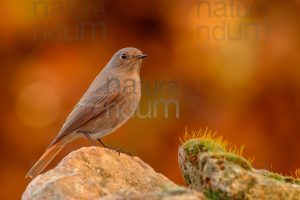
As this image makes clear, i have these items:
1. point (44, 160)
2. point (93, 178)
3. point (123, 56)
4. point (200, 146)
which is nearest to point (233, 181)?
point (200, 146)

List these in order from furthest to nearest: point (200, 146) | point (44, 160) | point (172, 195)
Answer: point (44, 160), point (200, 146), point (172, 195)

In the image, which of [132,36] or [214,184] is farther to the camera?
[132,36]

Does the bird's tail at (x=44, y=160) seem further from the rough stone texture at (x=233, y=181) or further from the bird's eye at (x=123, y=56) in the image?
the rough stone texture at (x=233, y=181)

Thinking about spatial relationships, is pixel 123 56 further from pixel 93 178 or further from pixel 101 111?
pixel 93 178

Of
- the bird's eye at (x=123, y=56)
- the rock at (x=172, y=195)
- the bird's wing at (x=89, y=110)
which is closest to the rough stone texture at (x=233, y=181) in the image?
the rock at (x=172, y=195)

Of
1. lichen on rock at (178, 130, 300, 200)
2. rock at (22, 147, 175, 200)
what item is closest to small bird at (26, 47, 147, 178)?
rock at (22, 147, 175, 200)

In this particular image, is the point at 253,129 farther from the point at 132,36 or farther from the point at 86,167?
the point at 86,167

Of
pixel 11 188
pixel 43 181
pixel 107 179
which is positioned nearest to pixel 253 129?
pixel 11 188
